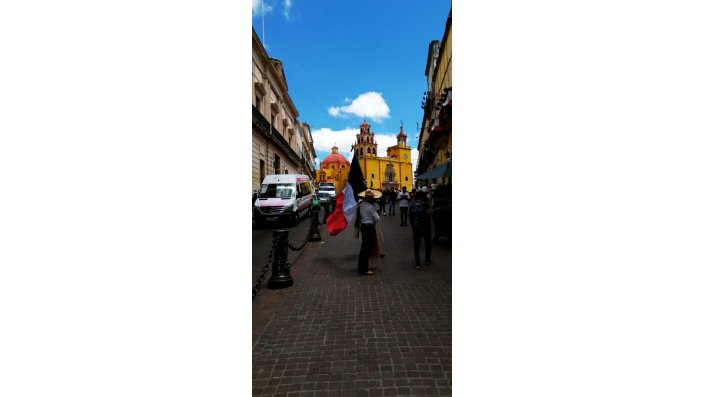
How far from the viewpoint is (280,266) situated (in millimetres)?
4656

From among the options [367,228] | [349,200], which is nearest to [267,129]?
[349,200]

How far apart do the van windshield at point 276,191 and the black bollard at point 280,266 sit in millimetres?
7363

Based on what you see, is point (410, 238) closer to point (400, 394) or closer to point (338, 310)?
point (338, 310)

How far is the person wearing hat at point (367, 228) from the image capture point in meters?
5.21

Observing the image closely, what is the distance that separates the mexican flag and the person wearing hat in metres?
0.20

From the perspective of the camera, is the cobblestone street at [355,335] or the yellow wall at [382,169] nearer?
the cobblestone street at [355,335]

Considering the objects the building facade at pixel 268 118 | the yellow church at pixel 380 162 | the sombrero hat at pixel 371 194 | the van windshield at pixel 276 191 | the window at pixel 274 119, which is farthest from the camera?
the yellow church at pixel 380 162

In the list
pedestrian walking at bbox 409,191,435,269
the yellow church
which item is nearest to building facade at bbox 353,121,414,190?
the yellow church

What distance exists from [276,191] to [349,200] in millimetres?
6999

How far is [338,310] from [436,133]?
15.8 meters

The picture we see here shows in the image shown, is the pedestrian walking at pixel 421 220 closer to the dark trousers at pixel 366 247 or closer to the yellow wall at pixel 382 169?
the dark trousers at pixel 366 247

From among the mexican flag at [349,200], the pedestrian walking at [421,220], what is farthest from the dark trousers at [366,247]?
the pedestrian walking at [421,220]

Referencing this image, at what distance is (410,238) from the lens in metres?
8.91

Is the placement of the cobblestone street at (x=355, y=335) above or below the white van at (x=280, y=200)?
below
